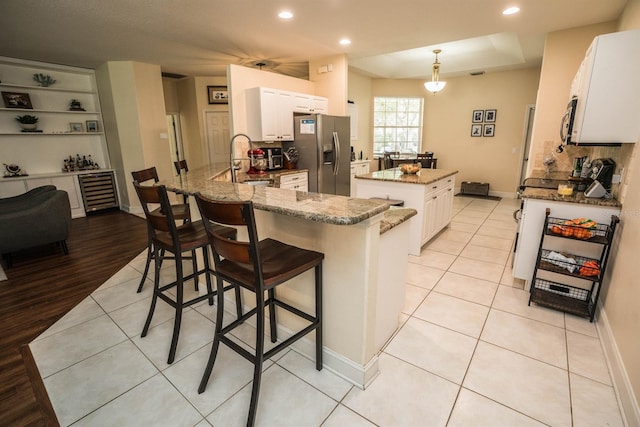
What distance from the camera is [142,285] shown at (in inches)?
109

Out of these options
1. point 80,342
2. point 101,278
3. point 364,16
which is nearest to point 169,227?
point 80,342

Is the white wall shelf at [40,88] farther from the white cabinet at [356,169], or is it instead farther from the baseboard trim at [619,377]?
the baseboard trim at [619,377]

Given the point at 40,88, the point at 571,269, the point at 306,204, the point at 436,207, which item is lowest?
the point at 571,269

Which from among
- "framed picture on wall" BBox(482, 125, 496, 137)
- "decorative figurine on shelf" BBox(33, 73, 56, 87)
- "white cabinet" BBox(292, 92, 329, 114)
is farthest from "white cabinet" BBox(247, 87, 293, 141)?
"framed picture on wall" BBox(482, 125, 496, 137)

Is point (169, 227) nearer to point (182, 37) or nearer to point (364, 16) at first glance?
point (364, 16)

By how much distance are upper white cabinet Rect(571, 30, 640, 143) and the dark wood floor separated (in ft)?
12.6

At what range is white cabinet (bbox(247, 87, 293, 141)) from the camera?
4355mm

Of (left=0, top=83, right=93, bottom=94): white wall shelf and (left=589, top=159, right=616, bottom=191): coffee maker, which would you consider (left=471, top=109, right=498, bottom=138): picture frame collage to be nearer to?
(left=589, top=159, right=616, bottom=191): coffee maker

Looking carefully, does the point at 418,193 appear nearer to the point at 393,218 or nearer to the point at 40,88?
the point at 393,218

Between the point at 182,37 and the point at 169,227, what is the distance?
328 cm

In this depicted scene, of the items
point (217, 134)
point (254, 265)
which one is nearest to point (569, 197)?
point (254, 265)

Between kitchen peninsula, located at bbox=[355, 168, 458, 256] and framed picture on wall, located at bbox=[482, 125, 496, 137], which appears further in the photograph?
framed picture on wall, located at bbox=[482, 125, 496, 137]

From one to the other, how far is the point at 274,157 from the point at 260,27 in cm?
179

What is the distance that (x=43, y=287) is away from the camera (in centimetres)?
289
